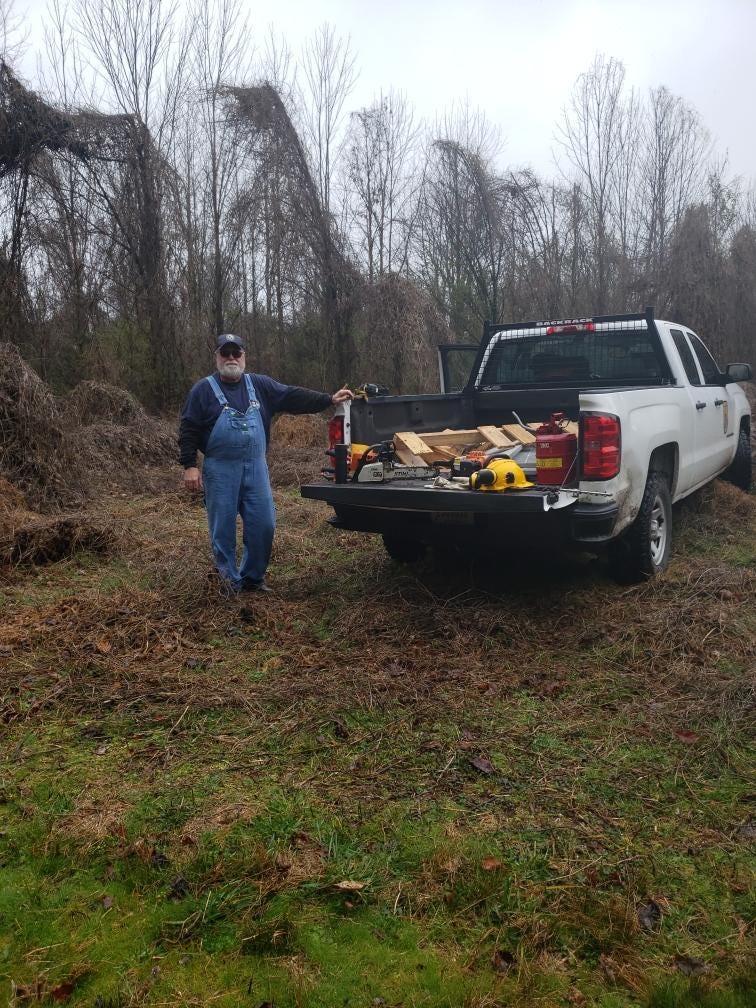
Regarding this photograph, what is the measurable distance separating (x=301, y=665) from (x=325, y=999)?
228cm

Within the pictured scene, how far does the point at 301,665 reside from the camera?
4.29 m

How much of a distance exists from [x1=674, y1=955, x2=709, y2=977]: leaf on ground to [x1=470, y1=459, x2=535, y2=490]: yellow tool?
2.81m

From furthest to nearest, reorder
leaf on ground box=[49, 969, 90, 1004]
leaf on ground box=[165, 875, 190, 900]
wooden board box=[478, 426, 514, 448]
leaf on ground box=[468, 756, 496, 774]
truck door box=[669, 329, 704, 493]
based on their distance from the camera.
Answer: truck door box=[669, 329, 704, 493] → wooden board box=[478, 426, 514, 448] → leaf on ground box=[468, 756, 496, 774] → leaf on ground box=[165, 875, 190, 900] → leaf on ground box=[49, 969, 90, 1004]

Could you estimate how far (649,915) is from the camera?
7.66 ft

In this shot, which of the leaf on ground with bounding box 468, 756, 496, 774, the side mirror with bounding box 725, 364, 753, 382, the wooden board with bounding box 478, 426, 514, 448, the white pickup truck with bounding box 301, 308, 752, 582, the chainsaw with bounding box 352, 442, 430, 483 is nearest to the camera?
the leaf on ground with bounding box 468, 756, 496, 774

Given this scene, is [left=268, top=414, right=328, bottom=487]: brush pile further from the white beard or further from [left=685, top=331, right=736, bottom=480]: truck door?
the white beard

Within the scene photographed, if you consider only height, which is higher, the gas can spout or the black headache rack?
the black headache rack

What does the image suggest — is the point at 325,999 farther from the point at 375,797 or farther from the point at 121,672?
the point at 121,672

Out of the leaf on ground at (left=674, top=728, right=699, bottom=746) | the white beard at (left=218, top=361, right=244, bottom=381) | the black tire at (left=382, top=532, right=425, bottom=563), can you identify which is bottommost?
the leaf on ground at (left=674, top=728, right=699, bottom=746)

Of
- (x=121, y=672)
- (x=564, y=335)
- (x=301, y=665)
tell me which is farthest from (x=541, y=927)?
(x=564, y=335)

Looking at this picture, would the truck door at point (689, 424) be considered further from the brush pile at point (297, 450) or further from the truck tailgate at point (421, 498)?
the brush pile at point (297, 450)

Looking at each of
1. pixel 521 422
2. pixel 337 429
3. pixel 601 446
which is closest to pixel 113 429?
pixel 337 429

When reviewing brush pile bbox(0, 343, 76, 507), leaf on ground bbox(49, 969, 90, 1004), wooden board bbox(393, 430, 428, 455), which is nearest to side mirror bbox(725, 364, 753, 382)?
wooden board bbox(393, 430, 428, 455)

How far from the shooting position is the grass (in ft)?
7.12
